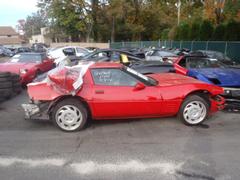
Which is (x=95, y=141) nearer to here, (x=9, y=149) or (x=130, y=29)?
(x=9, y=149)

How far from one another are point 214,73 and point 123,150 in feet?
15.4

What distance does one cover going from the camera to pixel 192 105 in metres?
6.60

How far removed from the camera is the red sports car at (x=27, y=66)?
11.9m

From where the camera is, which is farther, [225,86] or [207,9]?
[207,9]

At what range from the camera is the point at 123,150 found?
5289 mm

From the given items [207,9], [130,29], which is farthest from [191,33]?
[130,29]

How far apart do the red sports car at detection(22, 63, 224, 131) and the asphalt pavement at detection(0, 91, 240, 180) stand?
0.95ft

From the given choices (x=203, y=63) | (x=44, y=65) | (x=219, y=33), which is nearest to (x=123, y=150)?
(x=203, y=63)

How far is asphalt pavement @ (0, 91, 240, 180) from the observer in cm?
446

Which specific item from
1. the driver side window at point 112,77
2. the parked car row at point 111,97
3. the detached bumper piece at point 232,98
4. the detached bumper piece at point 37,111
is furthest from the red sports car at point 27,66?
the detached bumper piece at point 232,98

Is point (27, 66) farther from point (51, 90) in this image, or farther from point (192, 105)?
point (192, 105)

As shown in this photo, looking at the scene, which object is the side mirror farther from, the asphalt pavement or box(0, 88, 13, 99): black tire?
box(0, 88, 13, 99): black tire

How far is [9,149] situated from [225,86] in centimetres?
555

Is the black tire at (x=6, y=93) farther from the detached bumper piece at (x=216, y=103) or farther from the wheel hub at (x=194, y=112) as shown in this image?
the detached bumper piece at (x=216, y=103)
